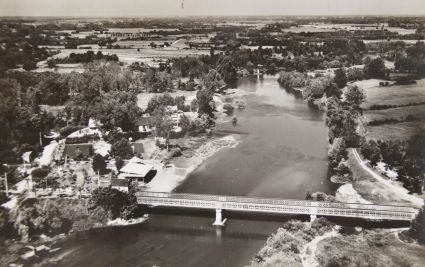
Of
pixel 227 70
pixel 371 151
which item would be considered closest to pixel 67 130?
pixel 371 151

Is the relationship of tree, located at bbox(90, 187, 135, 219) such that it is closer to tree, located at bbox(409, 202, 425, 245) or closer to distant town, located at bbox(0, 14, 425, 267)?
distant town, located at bbox(0, 14, 425, 267)

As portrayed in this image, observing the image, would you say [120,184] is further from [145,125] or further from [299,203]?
[299,203]

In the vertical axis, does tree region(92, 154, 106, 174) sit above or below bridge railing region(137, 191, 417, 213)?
above

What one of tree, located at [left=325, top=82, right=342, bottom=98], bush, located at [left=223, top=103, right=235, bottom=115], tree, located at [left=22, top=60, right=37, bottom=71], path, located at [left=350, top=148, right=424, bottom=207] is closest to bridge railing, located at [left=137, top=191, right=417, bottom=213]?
path, located at [left=350, top=148, right=424, bottom=207]

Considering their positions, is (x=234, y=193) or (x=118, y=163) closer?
(x=234, y=193)

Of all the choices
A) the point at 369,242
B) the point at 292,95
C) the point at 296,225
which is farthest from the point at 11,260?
the point at 292,95

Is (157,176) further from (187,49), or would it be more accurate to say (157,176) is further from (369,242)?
(187,49)
